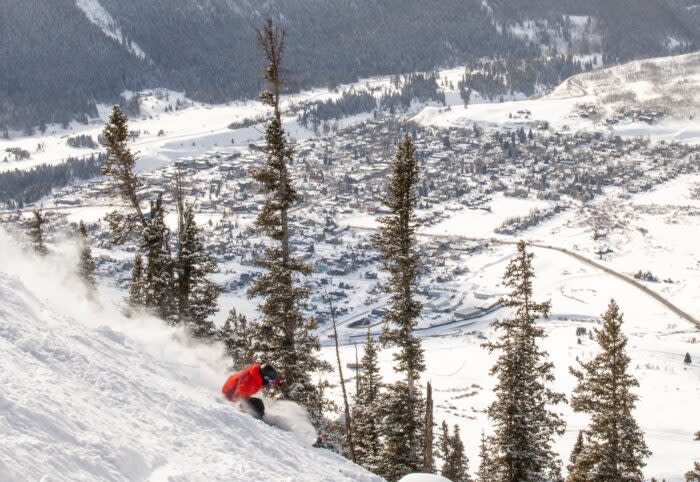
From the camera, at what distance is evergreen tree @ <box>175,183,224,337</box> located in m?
22.3

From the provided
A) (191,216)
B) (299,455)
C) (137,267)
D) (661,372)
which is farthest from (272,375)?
(661,372)

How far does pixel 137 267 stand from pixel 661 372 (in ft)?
192

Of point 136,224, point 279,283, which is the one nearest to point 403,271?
point 279,283

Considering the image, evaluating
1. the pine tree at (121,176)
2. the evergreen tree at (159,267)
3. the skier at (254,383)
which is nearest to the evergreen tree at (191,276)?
the evergreen tree at (159,267)

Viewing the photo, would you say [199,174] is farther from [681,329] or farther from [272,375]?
[272,375]

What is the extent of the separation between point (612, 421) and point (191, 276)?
14173 mm

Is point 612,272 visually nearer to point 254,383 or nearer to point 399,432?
point 399,432

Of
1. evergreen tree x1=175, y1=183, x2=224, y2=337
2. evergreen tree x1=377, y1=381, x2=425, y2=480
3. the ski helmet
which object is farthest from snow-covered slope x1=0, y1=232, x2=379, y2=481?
evergreen tree x1=377, y1=381, x2=425, y2=480

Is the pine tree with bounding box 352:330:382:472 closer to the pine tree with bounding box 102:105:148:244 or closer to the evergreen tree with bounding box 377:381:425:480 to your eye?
the evergreen tree with bounding box 377:381:425:480

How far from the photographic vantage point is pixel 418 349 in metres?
20.5

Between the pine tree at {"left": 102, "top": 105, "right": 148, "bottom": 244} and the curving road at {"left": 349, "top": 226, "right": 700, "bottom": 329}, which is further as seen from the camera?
the curving road at {"left": 349, "top": 226, "right": 700, "bottom": 329}

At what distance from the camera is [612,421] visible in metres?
19.2

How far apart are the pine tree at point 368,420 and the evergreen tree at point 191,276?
614 centimetres

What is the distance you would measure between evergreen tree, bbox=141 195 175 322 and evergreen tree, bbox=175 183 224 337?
12.6 inches
